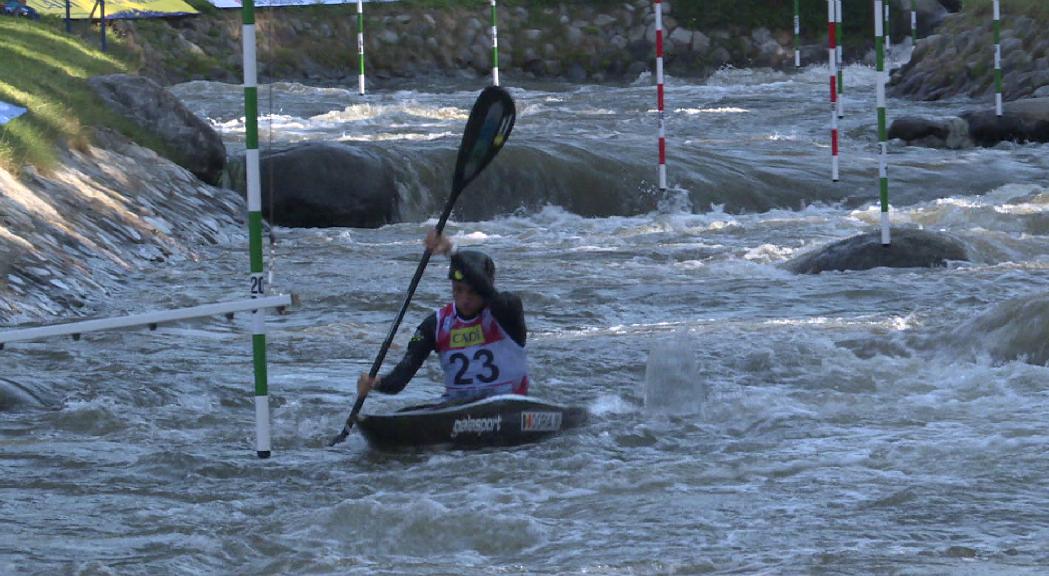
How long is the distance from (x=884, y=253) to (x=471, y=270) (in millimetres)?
4878

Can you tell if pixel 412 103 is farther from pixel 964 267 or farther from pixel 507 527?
pixel 507 527

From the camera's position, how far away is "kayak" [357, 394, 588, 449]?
243 inches

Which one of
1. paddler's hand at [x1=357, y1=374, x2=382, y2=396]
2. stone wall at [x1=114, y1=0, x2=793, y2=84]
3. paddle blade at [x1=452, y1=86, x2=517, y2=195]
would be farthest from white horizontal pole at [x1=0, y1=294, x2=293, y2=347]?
stone wall at [x1=114, y1=0, x2=793, y2=84]

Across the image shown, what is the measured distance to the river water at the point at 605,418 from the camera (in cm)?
493

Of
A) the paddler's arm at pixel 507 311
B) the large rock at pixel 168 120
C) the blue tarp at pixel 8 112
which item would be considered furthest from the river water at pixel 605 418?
the blue tarp at pixel 8 112

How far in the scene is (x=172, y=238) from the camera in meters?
11.5

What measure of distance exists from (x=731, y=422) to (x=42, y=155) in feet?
18.6

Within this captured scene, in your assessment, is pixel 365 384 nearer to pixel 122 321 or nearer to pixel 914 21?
pixel 122 321

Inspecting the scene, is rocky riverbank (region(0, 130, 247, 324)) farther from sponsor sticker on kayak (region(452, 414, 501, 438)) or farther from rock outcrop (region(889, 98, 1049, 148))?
rock outcrop (region(889, 98, 1049, 148))

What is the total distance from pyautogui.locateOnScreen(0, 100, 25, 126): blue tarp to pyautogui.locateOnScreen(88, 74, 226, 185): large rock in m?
1.97

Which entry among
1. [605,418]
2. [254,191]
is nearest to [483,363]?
[605,418]

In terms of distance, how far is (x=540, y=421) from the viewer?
6.36 meters

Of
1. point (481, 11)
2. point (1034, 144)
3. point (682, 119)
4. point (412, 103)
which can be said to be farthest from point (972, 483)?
point (481, 11)

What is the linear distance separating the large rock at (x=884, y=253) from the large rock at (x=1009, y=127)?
707cm
